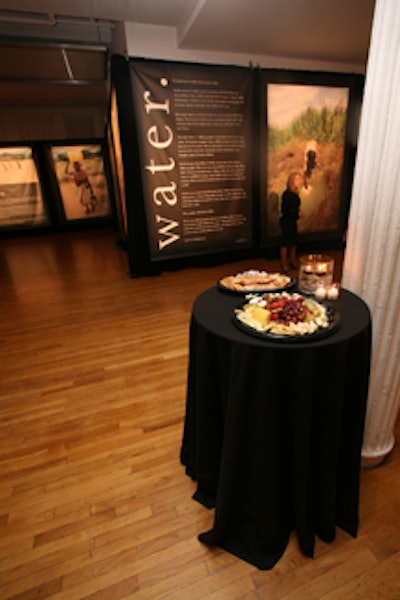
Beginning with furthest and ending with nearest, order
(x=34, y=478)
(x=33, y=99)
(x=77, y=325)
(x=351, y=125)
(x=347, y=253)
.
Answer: (x=33, y=99)
(x=351, y=125)
(x=77, y=325)
(x=34, y=478)
(x=347, y=253)

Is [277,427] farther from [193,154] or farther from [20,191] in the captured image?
[20,191]

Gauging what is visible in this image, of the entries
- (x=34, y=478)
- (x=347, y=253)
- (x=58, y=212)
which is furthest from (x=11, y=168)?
(x=347, y=253)

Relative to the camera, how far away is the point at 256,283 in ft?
5.45

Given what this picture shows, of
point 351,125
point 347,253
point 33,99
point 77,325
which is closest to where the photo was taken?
point 347,253

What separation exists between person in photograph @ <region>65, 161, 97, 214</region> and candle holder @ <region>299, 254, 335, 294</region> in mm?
9380

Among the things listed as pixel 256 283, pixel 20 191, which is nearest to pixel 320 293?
pixel 256 283

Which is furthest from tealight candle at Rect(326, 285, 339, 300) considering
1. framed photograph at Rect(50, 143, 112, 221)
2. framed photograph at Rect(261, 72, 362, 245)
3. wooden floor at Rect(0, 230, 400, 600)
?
framed photograph at Rect(50, 143, 112, 221)

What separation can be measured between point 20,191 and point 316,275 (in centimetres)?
975

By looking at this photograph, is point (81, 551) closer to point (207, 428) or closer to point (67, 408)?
point (207, 428)

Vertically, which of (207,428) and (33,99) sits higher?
(33,99)

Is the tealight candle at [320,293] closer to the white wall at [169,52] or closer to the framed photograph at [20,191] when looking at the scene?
the white wall at [169,52]

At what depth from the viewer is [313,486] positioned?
1311 mm

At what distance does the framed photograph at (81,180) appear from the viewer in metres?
9.14

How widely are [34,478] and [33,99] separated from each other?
32.4 feet
